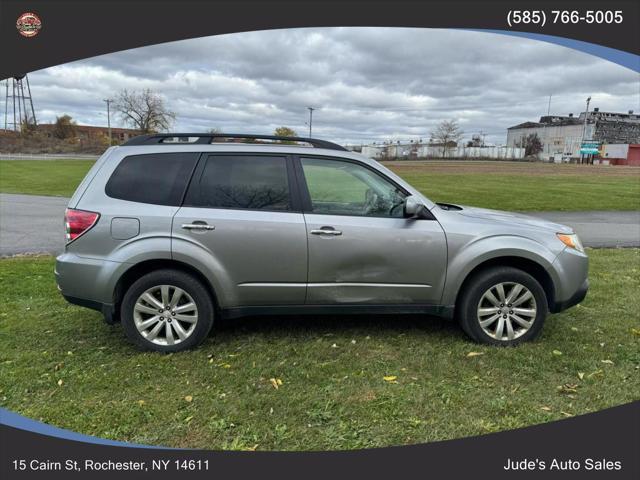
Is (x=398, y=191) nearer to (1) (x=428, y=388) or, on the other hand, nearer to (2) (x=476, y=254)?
(2) (x=476, y=254)

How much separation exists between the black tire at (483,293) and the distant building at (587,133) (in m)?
91.4

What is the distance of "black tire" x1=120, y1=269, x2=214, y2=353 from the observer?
3898mm

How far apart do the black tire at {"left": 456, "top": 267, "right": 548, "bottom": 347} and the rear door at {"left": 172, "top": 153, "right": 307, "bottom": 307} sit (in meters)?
1.45

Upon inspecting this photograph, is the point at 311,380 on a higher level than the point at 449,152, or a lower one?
lower

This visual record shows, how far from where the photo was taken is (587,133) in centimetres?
9512

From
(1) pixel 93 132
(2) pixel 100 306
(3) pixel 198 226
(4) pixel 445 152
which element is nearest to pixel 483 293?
(3) pixel 198 226

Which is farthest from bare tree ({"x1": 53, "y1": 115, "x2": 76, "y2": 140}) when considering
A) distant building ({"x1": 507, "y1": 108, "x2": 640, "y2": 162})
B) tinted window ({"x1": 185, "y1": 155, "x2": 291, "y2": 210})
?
tinted window ({"x1": 185, "y1": 155, "x2": 291, "y2": 210})

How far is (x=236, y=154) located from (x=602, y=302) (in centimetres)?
450

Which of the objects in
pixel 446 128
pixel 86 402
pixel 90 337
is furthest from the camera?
pixel 446 128

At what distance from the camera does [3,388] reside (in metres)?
3.45

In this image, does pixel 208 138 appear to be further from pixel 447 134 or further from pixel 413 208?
pixel 447 134

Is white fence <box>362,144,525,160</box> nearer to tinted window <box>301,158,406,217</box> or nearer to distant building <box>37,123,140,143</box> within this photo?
distant building <box>37,123,140,143</box>

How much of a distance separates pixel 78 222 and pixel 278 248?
5.42 feet

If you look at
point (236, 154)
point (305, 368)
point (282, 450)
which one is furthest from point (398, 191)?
point (282, 450)
